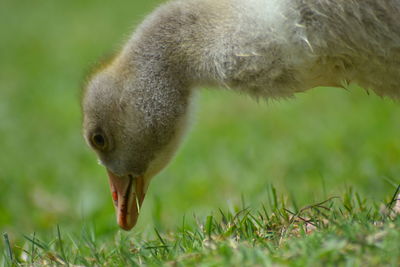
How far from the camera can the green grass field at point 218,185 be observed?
314cm

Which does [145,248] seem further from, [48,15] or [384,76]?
[48,15]

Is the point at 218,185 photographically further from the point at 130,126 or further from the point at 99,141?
the point at 130,126

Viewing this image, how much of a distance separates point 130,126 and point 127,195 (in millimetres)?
520

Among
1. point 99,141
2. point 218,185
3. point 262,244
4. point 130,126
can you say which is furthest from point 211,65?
point 218,185

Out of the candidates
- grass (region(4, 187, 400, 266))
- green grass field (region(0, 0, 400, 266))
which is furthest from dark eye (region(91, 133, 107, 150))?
grass (region(4, 187, 400, 266))

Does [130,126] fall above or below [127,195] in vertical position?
A: above

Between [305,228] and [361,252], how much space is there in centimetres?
79

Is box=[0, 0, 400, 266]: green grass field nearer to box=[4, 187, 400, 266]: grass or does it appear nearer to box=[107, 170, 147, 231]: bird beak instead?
box=[4, 187, 400, 266]: grass

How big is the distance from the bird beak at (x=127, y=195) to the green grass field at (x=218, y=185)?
0.12m

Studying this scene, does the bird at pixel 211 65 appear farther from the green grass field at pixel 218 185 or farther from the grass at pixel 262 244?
the grass at pixel 262 244

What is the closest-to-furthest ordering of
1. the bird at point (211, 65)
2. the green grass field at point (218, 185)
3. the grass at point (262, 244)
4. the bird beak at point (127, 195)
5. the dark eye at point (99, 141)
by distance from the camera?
the grass at point (262, 244) < the green grass field at point (218, 185) < the bird at point (211, 65) < the dark eye at point (99, 141) < the bird beak at point (127, 195)

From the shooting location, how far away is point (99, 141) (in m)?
4.37

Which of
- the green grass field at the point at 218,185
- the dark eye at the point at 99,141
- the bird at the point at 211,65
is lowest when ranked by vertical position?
the green grass field at the point at 218,185

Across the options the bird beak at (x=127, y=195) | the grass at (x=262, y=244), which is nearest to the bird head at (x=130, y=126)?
the bird beak at (x=127, y=195)
